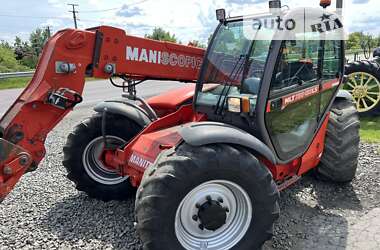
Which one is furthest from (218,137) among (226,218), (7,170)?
(7,170)

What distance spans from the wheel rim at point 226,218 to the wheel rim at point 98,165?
1.55 metres

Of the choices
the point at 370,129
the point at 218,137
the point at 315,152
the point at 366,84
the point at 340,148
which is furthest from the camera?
the point at 366,84

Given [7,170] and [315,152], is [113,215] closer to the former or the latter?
[7,170]

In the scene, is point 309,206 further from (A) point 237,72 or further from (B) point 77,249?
(B) point 77,249

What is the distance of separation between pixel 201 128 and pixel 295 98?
1.17 m

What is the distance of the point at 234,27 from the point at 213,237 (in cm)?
205

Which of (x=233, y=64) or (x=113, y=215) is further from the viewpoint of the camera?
(x=113, y=215)

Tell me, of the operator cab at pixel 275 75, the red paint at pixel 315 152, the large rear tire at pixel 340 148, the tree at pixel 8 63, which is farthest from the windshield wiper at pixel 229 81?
the tree at pixel 8 63

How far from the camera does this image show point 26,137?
3500 mm

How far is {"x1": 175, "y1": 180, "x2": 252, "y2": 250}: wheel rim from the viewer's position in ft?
11.0

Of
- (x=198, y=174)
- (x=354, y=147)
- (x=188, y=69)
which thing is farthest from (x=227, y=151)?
(x=354, y=147)

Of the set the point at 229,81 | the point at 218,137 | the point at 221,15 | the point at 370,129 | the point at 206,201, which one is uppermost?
the point at 221,15

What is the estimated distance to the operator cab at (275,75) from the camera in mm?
3717

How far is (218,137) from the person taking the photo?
3.29 meters
